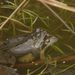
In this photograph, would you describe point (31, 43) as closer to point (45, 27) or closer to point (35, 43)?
point (35, 43)

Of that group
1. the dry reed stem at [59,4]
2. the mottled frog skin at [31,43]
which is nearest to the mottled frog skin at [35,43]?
the mottled frog skin at [31,43]

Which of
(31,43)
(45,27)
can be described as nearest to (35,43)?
(31,43)

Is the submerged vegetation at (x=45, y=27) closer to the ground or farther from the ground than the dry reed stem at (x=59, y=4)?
closer to the ground

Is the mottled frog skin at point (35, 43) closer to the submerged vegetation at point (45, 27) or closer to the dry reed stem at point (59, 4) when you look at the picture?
the submerged vegetation at point (45, 27)

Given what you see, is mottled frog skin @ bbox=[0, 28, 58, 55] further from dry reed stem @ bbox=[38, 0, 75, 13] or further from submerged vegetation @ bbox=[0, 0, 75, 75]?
dry reed stem @ bbox=[38, 0, 75, 13]

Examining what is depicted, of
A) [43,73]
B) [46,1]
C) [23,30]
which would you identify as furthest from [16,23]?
[43,73]

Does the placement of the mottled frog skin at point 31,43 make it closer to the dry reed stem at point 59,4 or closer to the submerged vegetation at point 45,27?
the submerged vegetation at point 45,27

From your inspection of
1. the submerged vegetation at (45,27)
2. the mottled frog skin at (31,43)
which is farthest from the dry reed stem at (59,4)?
the mottled frog skin at (31,43)

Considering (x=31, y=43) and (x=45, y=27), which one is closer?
(x=31, y=43)

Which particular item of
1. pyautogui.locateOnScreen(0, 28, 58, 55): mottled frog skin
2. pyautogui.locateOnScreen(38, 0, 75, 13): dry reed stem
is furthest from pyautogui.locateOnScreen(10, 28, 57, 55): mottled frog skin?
pyautogui.locateOnScreen(38, 0, 75, 13): dry reed stem
